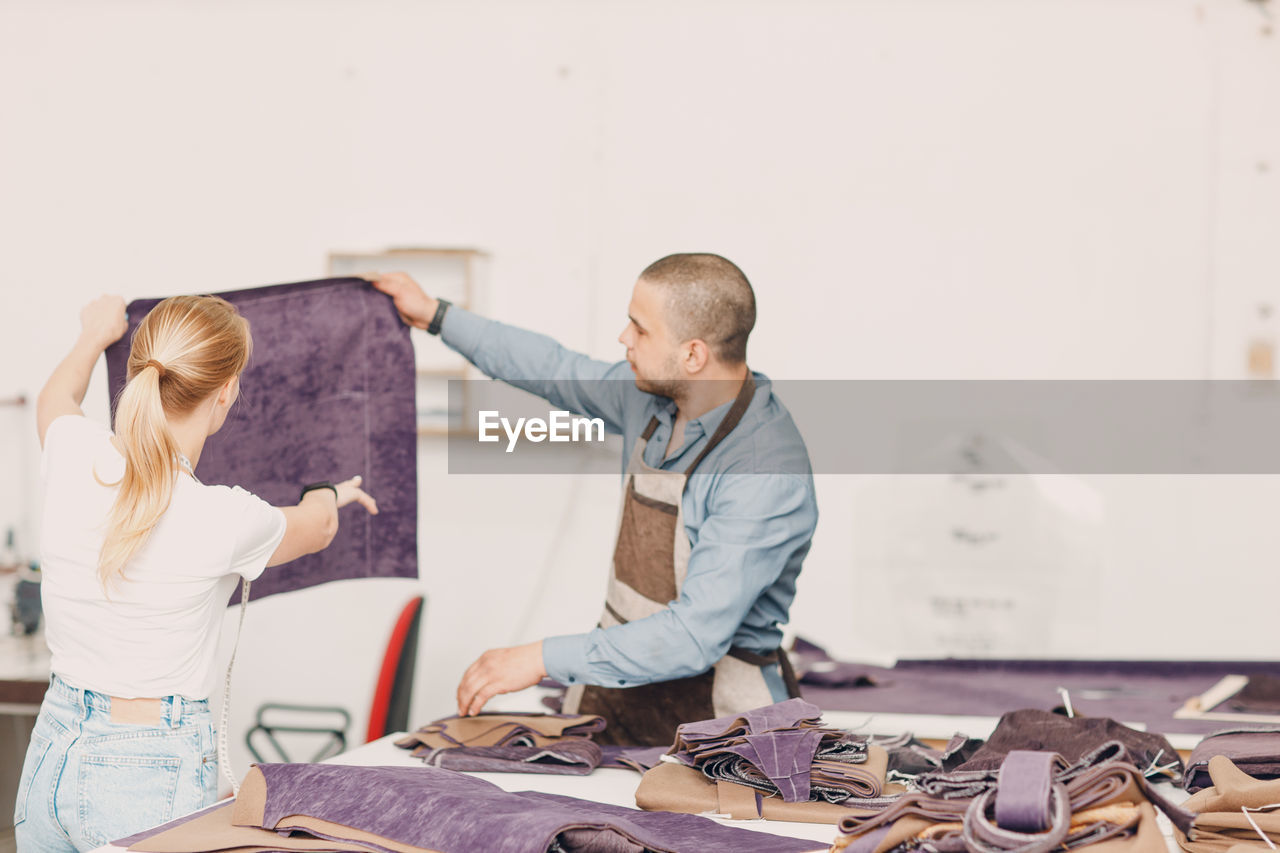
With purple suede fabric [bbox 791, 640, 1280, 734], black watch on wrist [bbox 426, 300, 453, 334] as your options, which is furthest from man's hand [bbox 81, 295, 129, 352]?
purple suede fabric [bbox 791, 640, 1280, 734]

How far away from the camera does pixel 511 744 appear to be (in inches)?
64.3

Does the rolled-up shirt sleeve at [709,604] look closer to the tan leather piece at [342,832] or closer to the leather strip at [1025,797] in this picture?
the tan leather piece at [342,832]

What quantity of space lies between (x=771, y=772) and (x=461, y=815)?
0.39 meters

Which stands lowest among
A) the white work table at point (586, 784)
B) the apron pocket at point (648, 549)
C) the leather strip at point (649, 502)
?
the white work table at point (586, 784)

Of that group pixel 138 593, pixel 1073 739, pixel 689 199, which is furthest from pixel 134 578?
pixel 689 199

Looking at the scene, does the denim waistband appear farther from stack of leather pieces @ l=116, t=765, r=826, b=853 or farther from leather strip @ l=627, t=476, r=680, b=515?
leather strip @ l=627, t=476, r=680, b=515

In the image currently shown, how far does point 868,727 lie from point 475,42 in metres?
2.62

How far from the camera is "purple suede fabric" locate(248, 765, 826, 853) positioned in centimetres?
114

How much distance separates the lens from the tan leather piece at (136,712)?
1452 mm

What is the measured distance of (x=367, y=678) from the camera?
12.0 feet

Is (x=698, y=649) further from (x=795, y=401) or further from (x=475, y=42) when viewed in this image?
(x=475, y=42)

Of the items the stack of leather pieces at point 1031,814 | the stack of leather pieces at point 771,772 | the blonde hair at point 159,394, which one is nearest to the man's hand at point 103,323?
the blonde hair at point 159,394

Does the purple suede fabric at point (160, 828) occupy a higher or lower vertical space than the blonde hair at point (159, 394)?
lower

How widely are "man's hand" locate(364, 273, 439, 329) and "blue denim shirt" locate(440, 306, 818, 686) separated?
38 cm
